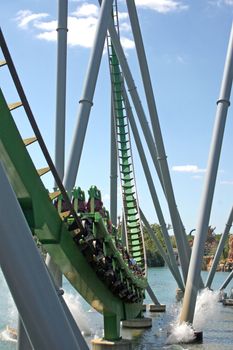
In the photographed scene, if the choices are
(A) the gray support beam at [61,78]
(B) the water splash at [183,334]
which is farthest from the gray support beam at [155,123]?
(A) the gray support beam at [61,78]

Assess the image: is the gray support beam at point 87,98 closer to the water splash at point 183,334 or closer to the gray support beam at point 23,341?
the gray support beam at point 23,341

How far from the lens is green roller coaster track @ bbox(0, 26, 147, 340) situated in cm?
377

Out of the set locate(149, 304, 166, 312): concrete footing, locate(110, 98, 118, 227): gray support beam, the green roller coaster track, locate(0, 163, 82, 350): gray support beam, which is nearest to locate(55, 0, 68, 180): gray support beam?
the green roller coaster track

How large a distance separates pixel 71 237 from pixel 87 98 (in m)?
1.90

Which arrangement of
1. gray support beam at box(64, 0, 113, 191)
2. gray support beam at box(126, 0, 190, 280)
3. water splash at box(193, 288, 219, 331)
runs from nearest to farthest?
gray support beam at box(64, 0, 113, 191)
gray support beam at box(126, 0, 190, 280)
water splash at box(193, 288, 219, 331)

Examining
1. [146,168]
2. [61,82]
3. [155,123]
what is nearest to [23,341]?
[61,82]

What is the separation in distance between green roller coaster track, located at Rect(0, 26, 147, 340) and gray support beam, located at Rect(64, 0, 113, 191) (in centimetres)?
26

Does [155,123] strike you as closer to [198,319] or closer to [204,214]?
[204,214]

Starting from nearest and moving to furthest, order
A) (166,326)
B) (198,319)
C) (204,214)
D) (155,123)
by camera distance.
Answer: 1. (204,214)
2. (166,326)
3. (155,123)
4. (198,319)

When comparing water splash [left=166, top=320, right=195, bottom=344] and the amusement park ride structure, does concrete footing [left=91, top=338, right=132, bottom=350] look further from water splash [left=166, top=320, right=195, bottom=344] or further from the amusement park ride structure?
water splash [left=166, top=320, right=195, bottom=344]

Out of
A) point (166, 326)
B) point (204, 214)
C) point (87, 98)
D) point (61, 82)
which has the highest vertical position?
point (61, 82)

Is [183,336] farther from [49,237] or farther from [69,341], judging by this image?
[69,341]

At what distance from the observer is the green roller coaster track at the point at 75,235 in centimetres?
377

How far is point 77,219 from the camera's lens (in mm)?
5414
